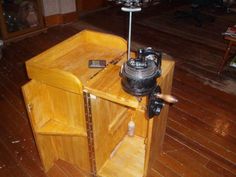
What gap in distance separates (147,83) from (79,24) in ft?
12.0

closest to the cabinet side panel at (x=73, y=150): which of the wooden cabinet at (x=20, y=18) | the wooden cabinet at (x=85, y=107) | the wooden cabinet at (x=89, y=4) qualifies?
the wooden cabinet at (x=85, y=107)

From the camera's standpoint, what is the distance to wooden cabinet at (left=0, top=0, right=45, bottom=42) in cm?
377

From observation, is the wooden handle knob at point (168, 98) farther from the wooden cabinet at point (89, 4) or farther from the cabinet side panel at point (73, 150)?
the wooden cabinet at point (89, 4)

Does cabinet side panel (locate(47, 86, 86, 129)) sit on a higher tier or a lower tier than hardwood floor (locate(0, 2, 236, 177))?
higher

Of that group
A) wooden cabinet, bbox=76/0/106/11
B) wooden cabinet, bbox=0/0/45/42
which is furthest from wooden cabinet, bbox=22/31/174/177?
wooden cabinet, bbox=76/0/106/11

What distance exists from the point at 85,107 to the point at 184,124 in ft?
4.04

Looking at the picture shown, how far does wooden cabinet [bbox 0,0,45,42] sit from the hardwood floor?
285 mm

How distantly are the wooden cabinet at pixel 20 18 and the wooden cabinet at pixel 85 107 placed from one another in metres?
2.51

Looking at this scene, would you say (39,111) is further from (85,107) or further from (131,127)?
(131,127)

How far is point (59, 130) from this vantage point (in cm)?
165

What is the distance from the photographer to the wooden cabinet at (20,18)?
377cm

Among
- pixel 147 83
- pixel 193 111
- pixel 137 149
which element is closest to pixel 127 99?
pixel 147 83

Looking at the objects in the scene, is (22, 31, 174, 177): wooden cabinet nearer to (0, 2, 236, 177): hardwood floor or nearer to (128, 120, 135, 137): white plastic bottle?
(128, 120, 135, 137): white plastic bottle

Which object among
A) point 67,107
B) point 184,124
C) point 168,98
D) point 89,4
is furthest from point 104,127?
point 89,4
